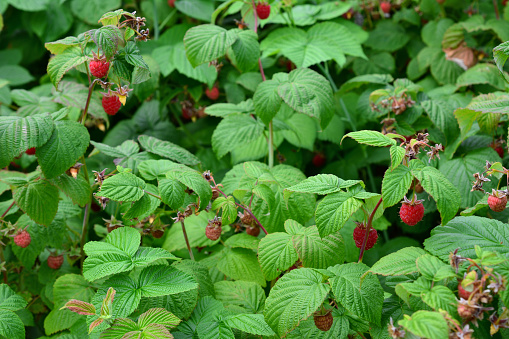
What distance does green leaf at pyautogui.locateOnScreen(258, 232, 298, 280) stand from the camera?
1.15 meters

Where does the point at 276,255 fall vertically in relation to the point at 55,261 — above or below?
above

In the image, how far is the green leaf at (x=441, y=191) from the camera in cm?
99

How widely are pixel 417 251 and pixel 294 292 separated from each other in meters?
0.31

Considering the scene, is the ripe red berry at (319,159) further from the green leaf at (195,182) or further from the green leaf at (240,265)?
the green leaf at (195,182)

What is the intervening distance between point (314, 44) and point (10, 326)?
1.55m

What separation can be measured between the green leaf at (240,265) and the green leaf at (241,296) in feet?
0.16

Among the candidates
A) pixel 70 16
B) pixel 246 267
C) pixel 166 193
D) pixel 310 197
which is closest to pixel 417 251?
pixel 310 197

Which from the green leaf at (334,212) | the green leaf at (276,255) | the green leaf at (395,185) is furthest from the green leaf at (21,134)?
the green leaf at (395,185)

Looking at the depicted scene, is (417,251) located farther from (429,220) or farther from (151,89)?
(151,89)

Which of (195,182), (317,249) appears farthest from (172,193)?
(317,249)

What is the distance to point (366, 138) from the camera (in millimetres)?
1049

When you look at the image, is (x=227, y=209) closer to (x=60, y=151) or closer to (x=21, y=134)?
(x=60, y=151)

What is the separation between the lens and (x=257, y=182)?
1372 mm

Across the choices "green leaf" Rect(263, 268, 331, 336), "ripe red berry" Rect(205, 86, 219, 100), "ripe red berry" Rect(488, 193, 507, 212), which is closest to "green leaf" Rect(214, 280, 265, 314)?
"green leaf" Rect(263, 268, 331, 336)
